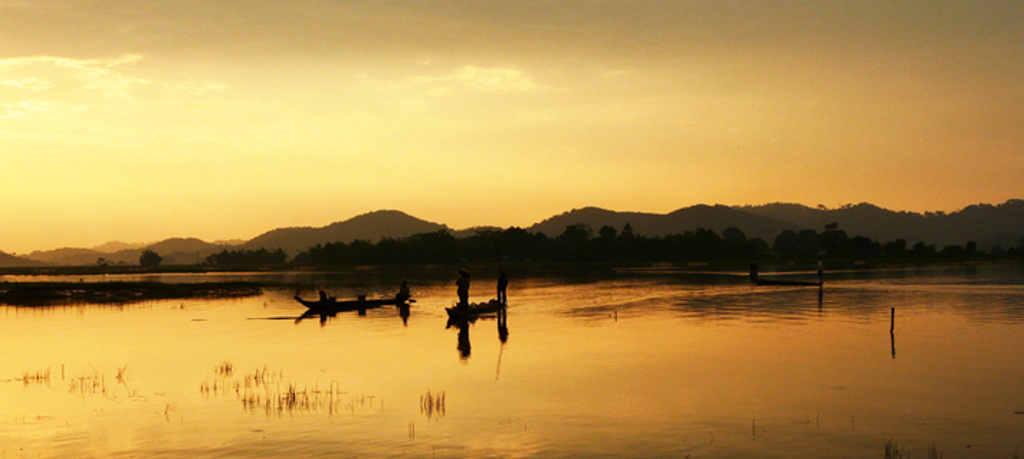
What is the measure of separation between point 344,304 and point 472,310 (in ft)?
34.5

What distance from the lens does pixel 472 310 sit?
48125 mm

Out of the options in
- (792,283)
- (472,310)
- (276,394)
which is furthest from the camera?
(792,283)

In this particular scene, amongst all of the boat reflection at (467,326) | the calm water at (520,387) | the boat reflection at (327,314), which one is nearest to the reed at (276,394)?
the calm water at (520,387)

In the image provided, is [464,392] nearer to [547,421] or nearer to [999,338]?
[547,421]

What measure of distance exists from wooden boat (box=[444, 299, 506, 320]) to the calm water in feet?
3.73

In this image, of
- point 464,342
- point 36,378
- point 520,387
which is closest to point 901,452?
point 520,387

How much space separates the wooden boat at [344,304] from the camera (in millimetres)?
52719

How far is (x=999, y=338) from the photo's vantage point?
35531 mm

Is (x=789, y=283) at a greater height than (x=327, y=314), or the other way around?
(x=789, y=283)

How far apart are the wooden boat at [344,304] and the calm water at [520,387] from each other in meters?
5.66

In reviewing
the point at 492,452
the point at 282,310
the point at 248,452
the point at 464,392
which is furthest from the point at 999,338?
the point at 282,310

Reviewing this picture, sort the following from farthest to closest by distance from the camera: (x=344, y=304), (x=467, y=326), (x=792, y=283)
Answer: (x=792, y=283) → (x=344, y=304) → (x=467, y=326)

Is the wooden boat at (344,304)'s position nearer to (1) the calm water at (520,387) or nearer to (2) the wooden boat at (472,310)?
(1) the calm water at (520,387)

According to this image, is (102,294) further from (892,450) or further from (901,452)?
(901,452)
